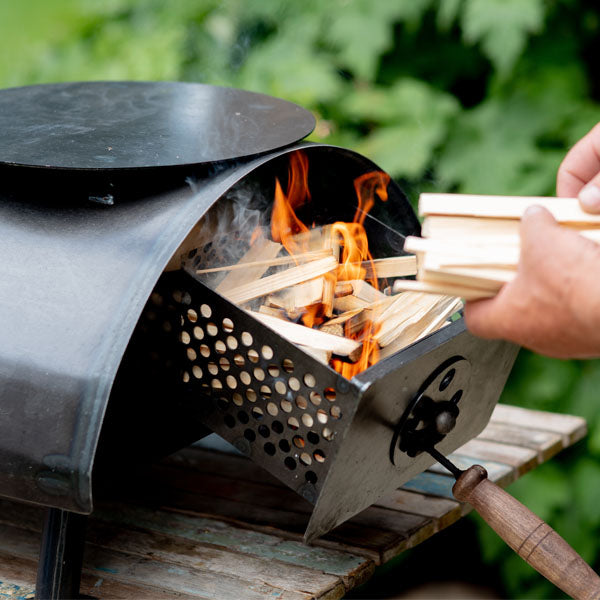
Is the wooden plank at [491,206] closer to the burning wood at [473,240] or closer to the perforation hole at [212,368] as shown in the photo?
the burning wood at [473,240]

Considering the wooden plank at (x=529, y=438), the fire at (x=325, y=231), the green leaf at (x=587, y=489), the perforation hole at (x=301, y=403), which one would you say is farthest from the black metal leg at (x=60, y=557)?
the green leaf at (x=587, y=489)

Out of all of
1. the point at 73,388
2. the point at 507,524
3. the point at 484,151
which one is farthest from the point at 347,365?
the point at 484,151

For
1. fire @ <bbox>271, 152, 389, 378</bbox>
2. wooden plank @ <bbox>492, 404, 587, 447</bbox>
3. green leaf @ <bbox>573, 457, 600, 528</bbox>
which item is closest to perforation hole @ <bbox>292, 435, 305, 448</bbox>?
fire @ <bbox>271, 152, 389, 378</bbox>

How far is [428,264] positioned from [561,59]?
7.30ft

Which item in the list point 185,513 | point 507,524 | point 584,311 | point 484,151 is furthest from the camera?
point 484,151

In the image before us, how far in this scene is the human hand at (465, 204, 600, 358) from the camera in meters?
1.07

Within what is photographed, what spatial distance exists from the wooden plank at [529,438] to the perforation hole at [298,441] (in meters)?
0.92

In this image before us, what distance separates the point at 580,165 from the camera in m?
1.56

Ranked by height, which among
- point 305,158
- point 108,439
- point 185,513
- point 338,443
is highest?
point 305,158

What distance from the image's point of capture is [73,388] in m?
1.25

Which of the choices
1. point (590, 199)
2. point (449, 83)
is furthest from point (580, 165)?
point (449, 83)

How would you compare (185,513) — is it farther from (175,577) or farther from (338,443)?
(338,443)

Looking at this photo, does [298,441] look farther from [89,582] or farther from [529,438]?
[529,438]

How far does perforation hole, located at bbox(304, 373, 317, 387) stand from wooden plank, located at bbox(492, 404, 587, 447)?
1113 mm
